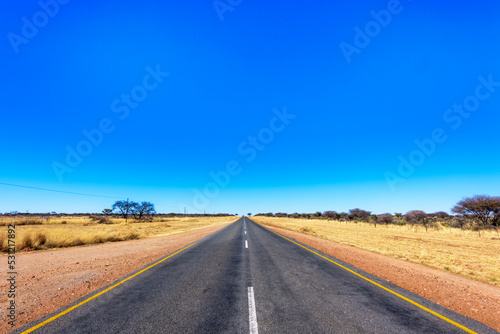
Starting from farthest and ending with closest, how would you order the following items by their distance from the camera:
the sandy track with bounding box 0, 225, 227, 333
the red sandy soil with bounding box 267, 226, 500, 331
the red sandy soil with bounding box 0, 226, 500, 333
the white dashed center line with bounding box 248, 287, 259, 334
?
the red sandy soil with bounding box 267, 226, 500, 331, the red sandy soil with bounding box 0, 226, 500, 333, the sandy track with bounding box 0, 225, 227, 333, the white dashed center line with bounding box 248, 287, 259, 334

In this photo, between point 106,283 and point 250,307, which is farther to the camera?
point 106,283

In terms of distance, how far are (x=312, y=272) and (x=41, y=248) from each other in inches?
621

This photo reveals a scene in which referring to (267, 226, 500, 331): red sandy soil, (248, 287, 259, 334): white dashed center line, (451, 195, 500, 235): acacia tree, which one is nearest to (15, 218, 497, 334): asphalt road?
(248, 287, 259, 334): white dashed center line

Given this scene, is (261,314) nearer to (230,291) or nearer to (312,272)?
(230,291)

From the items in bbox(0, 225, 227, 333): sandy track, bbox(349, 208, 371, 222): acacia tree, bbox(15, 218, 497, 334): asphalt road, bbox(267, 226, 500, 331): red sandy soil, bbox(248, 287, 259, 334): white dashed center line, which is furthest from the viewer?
bbox(349, 208, 371, 222): acacia tree

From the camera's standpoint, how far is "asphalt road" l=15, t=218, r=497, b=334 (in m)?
3.92

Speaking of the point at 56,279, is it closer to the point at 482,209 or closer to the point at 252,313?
the point at 252,313

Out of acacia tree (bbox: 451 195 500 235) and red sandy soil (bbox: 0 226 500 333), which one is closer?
red sandy soil (bbox: 0 226 500 333)

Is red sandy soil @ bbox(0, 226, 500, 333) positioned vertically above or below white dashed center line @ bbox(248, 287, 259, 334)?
below

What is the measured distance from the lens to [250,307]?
4707mm

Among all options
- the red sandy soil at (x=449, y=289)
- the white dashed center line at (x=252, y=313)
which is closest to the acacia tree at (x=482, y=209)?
the red sandy soil at (x=449, y=289)

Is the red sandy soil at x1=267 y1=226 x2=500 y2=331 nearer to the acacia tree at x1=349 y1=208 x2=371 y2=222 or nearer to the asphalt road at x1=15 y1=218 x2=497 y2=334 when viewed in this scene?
the asphalt road at x1=15 y1=218 x2=497 y2=334

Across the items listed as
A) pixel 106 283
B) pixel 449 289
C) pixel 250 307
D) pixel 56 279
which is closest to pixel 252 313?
pixel 250 307

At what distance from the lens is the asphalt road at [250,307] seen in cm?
392
